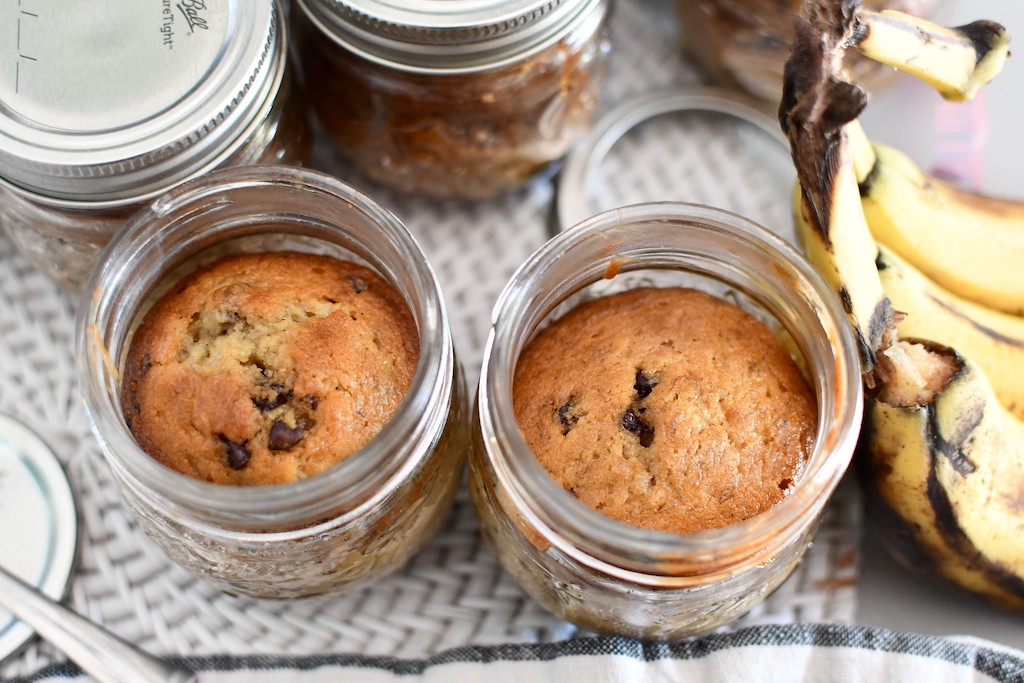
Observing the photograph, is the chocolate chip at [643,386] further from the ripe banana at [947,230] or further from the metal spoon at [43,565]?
the metal spoon at [43,565]

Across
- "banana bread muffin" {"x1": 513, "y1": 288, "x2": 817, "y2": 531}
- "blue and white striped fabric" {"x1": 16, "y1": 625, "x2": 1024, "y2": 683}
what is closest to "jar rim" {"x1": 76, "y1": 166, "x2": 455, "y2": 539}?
"banana bread muffin" {"x1": 513, "y1": 288, "x2": 817, "y2": 531}

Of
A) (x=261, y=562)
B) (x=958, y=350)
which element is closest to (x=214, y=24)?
(x=261, y=562)

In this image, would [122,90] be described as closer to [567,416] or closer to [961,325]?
[567,416]

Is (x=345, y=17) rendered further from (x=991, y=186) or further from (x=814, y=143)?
(x=991, y=186)

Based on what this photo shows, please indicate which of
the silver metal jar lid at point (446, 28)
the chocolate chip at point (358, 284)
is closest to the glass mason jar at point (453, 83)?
the silver metal jar lid at point (446, 28)

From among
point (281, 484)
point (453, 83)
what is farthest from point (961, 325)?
point (281, 484)

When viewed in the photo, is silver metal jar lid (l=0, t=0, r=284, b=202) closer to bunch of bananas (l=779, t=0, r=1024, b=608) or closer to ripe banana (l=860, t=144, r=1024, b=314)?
bunch of bananas (l=779, t=0, r=1024, b=608)
